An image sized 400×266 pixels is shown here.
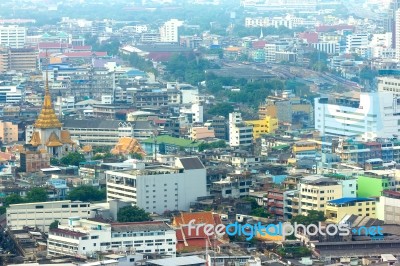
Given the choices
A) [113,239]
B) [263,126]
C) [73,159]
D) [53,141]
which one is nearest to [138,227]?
[113,239]

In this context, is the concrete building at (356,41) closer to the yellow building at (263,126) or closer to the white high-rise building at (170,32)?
the white high-rise building at (170,32)

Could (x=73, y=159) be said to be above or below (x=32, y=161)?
below

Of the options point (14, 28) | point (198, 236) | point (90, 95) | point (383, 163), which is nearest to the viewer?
point (198, 236)

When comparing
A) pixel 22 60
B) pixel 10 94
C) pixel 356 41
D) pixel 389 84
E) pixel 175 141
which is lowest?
pixel 356 41

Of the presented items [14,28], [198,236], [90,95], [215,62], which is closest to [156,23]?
[14,28]

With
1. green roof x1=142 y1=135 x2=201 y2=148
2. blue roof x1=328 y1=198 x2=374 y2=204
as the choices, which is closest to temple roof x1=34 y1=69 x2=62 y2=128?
green roof x1=142 y1=135 x2=201 y2=148

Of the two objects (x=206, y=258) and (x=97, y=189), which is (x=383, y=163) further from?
(x=206, y=258)

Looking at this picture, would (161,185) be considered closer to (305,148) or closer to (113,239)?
(113,239)
